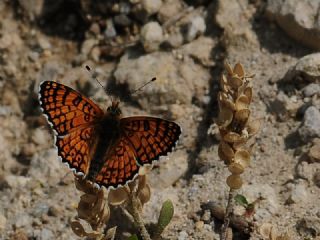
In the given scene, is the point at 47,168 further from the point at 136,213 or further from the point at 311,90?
the point at 311,90

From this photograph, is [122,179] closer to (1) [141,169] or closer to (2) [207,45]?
(1) [141,169]

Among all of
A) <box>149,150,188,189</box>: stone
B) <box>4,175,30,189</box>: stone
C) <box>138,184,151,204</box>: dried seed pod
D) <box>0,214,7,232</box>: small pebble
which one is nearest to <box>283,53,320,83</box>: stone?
<box>149,150,188,189</box>: stone

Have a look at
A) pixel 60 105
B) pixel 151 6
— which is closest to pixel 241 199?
pixel 60 105

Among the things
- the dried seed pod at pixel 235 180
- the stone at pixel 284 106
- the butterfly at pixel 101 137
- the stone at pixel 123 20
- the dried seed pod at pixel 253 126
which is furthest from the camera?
the stone at pixel 123 20

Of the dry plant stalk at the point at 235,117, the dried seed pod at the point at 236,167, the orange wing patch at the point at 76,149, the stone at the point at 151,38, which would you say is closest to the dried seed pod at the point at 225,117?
the dry plant stalk at the point at 235,117

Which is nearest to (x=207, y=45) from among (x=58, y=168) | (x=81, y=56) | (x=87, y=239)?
(x=81, y=56)

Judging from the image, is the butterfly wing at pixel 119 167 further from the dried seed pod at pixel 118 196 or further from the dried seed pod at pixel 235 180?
Answer: the dried seed pod at pixel 235 180
